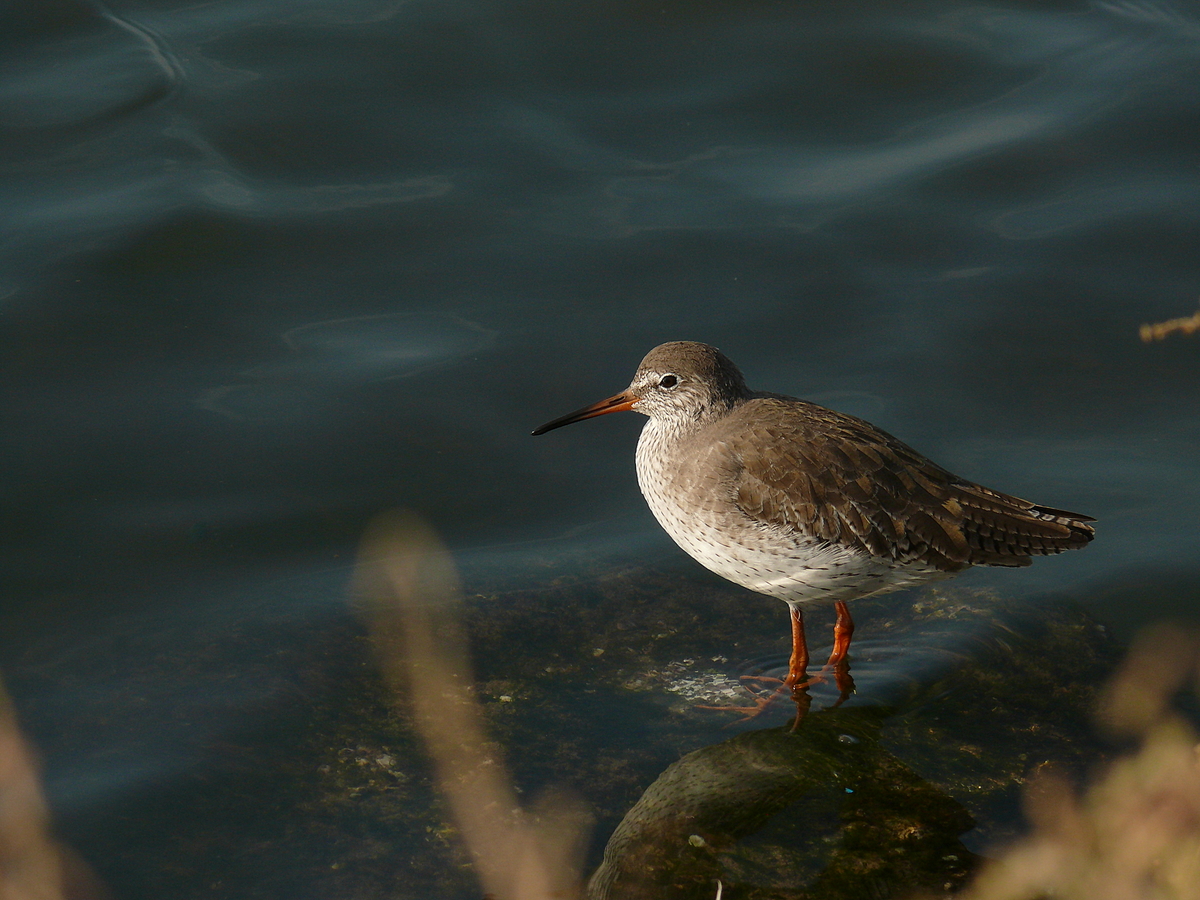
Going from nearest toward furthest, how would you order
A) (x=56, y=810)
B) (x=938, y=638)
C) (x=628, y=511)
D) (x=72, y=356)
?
(x=56, y=810)
(x=938, y=638)
(x=628, y=511)
(x=72, y=356)

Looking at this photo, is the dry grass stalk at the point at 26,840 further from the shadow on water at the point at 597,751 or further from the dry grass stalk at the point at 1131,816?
the dry grass stalk at the point at 1131,816

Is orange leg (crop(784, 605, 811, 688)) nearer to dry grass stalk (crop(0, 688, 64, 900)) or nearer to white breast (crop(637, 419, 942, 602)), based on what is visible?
white breast (crop(637, 419, 942, 602))

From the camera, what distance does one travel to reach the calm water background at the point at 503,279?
732 cm

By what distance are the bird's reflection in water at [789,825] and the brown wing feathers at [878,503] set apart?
942 mm

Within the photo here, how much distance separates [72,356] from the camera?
8.47 m

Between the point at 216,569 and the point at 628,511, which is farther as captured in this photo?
the point at 628,511

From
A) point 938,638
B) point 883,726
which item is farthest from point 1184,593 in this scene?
point 883,726

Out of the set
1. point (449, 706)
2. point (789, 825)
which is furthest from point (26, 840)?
point (789, 825)

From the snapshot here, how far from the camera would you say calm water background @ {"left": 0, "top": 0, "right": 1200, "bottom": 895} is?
732 cm

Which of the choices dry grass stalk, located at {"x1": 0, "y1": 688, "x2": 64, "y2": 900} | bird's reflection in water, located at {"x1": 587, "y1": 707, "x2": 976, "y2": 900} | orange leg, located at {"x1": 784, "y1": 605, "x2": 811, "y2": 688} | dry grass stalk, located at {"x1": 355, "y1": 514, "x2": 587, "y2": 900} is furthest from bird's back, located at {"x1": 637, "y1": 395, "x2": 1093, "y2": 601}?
dry grass stalk, located at {"x1": 0, "y1": 688, "x2": 64, "y2": 900}

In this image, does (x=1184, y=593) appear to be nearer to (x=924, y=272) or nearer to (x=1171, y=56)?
(x=924, y=272)

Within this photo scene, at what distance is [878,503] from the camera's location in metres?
6.23

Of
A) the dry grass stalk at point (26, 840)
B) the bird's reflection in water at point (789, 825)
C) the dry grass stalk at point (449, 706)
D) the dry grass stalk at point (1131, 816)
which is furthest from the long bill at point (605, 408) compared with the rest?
the dry grass stalk at point (26, 840)

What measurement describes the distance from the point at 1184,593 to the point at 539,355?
4323mm
